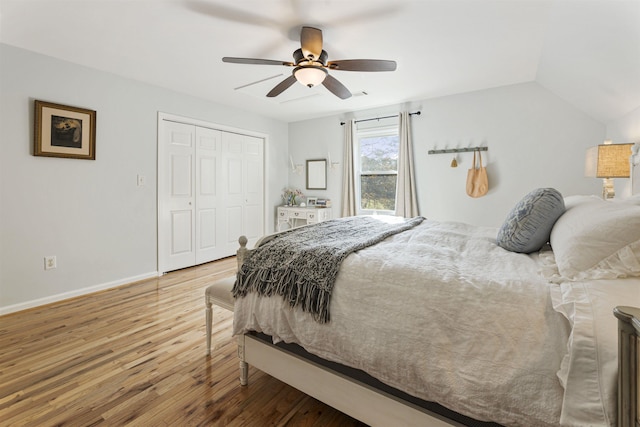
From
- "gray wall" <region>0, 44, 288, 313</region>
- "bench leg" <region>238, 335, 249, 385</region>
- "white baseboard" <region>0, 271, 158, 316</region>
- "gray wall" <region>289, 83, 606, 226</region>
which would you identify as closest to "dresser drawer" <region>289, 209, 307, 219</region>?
"gray wall" <region>289, 83, 606, 226</region>

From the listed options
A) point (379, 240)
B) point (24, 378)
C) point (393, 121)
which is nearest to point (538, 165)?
point (393, 121)

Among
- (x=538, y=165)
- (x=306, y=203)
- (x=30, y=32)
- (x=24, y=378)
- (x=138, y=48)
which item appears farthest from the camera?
(x=306, y=203)

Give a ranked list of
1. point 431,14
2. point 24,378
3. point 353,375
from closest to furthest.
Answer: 1. point 353,375
2. point 24,378
3. point 431,14

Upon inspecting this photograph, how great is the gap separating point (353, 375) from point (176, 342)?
1.51 meters

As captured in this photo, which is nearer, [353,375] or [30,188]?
[353,375]

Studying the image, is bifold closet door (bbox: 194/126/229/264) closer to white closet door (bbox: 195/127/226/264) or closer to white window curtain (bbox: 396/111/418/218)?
white closet door (bbox: 195/127/226/264)

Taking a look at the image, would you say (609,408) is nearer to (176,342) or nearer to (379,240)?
(379,240)

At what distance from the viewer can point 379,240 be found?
1817 mm

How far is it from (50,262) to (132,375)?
1.95 metres

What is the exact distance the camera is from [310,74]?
7.84 feet

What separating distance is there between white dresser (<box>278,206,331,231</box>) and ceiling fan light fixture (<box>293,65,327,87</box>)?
277cm

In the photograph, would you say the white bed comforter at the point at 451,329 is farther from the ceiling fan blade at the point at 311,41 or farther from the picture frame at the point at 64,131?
the picture frame at the point at 64,131

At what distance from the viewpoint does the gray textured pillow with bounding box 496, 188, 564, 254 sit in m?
1.51

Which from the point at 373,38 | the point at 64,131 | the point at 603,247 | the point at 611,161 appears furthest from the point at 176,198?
the point at 611,161
